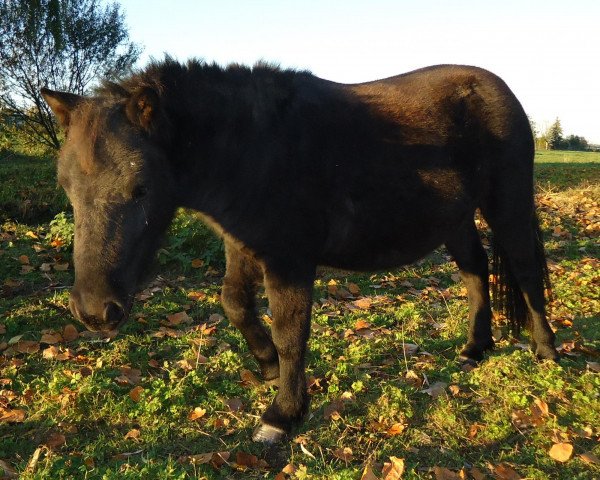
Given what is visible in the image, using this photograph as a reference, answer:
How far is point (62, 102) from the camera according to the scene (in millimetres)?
2787

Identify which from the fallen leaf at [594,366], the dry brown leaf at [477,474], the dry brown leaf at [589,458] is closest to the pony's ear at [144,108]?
the dry brown leaf at [477,474]

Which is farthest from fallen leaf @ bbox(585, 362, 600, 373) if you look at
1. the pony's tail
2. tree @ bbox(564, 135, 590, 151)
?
tree @ bbox(564, 135, 590, 151)

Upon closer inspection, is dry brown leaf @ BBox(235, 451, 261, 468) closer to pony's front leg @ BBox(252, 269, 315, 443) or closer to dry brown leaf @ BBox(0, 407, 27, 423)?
pony's front leg @ BBox(252, 269, 315, 443)

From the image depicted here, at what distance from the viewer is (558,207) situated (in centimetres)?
Result: 988

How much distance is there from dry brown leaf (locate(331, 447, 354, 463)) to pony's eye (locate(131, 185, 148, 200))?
5.84 feet

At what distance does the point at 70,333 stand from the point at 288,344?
2.29 meters

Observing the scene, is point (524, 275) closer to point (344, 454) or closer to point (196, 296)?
point (344, 454)

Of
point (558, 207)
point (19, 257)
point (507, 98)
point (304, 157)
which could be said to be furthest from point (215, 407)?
point (558, 207)

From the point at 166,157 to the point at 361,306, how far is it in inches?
125

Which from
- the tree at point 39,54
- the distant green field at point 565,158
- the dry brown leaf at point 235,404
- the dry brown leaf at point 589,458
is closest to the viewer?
the dry brown leaf at point 589,458

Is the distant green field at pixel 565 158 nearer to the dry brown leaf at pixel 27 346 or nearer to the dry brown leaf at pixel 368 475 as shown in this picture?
the dry brown leaf at pixel 27 346

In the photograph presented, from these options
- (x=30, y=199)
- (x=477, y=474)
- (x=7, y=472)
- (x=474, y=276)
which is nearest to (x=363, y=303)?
(x=474, y=276)

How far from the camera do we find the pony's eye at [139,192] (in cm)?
267

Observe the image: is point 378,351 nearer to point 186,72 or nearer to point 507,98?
point 507,98
